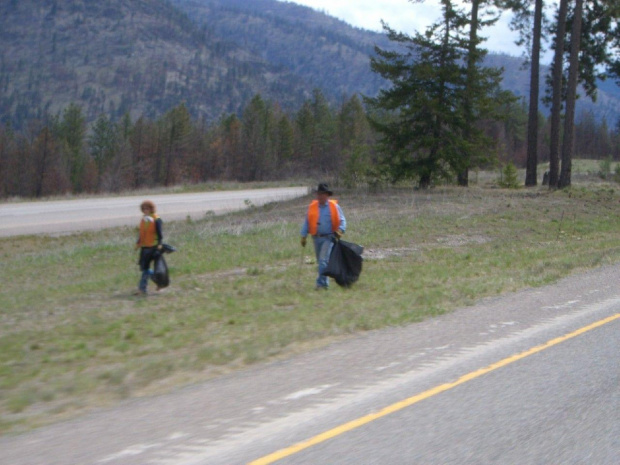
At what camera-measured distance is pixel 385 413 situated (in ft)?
19.2

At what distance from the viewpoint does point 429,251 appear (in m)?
17.3


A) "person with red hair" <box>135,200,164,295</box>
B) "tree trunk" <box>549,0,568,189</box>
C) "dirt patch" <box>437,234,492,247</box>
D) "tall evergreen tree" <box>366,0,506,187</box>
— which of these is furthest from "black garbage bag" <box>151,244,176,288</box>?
"tree trunk" <box>549,0,568,189</box>

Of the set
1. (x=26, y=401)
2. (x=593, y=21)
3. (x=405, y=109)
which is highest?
(x=593, y=21)

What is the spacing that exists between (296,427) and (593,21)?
33.9 m

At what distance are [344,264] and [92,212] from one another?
2117 centimetres

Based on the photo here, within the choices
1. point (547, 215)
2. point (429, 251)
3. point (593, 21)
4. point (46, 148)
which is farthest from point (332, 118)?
point (429, 251)

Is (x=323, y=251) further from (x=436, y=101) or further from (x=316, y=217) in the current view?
(x=436, y=101)

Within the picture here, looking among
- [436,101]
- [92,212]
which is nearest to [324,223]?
[436,101]

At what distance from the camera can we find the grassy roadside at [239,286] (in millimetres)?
7254

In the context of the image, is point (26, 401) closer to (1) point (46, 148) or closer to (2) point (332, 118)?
(1) point (46, 148)

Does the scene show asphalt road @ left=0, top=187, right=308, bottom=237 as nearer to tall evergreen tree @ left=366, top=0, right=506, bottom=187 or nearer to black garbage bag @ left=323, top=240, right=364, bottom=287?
tall evergreen tree @ left=366, top=0, right=506, bottom=187

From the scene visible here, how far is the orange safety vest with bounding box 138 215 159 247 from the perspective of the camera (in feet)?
40.8

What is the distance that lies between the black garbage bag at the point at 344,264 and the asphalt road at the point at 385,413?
349 cm

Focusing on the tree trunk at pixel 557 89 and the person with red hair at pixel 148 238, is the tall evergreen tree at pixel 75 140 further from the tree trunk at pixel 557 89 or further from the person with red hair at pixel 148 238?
the person with red hair at pixel 148 238
